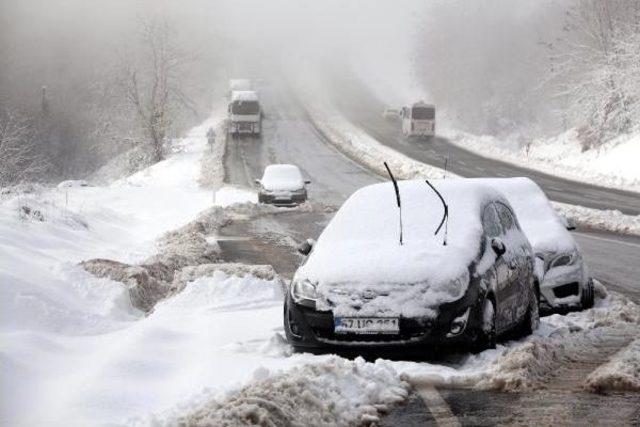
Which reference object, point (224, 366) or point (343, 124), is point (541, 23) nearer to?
point (343, 124)

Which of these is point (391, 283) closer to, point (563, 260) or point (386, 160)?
point (563, 260)

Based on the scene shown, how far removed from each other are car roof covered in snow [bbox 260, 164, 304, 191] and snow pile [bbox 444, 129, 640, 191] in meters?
13.5

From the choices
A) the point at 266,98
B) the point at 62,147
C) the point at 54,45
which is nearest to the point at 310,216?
the point at 266,98

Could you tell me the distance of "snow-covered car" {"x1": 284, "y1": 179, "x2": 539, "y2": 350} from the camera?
7.05m

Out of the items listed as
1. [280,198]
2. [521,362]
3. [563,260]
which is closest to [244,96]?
[280,198]

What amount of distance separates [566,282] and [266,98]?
69.8 m

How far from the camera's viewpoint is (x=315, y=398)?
566 cm

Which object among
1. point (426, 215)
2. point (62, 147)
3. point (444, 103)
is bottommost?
point (62, 147)

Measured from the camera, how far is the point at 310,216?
24.5 metres

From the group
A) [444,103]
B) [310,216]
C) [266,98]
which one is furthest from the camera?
[444,103]

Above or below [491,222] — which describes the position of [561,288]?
below

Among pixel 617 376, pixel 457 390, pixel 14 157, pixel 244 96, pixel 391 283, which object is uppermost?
pixel 391 283

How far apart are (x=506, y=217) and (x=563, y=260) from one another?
5.90 ft

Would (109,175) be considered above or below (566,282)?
below
